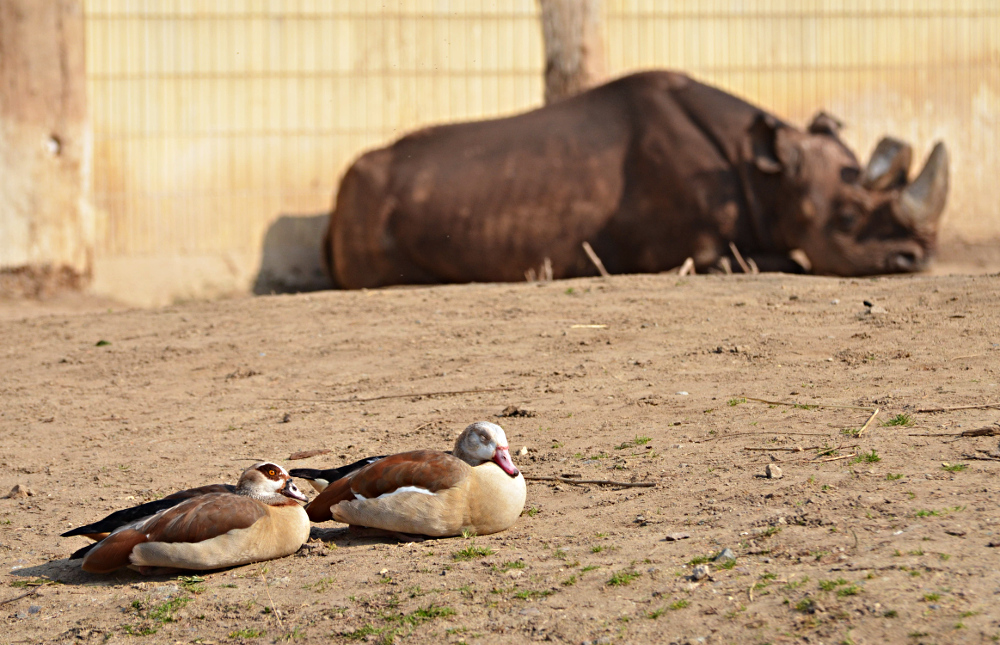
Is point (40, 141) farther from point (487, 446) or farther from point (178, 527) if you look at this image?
point (487, 446)

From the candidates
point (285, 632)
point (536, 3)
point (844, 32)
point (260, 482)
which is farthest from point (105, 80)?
point (285, 632)

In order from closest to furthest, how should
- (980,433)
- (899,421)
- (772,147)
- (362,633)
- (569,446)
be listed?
(362,633)
(980,433)
(899,421)
(569,446)
(772,147)

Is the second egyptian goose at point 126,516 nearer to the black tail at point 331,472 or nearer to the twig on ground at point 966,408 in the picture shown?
the black tail at point 331,472

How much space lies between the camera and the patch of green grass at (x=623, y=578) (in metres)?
3.64

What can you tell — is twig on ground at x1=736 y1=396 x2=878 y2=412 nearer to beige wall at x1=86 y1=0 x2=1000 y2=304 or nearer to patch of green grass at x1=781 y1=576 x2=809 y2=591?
patch of green grass at x1=781 y1=576 x2=809 y2=591

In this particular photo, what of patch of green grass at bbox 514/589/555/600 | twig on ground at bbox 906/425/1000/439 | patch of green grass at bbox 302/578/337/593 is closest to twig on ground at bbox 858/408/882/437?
twig on ground at bbox 906/425/1000/439

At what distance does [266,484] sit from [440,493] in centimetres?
62

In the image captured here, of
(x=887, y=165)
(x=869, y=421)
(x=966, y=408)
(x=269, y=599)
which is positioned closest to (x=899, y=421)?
(x=869, y=421)

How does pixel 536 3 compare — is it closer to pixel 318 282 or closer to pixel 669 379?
pixel 318 282

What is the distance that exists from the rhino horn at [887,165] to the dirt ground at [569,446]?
3037mm

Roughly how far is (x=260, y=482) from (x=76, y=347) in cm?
372

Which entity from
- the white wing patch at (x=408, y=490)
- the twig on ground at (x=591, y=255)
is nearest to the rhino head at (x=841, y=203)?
the twig on ground at (x=591, y=255)

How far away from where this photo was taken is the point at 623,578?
3.67 meters

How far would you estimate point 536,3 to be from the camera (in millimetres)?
12438
